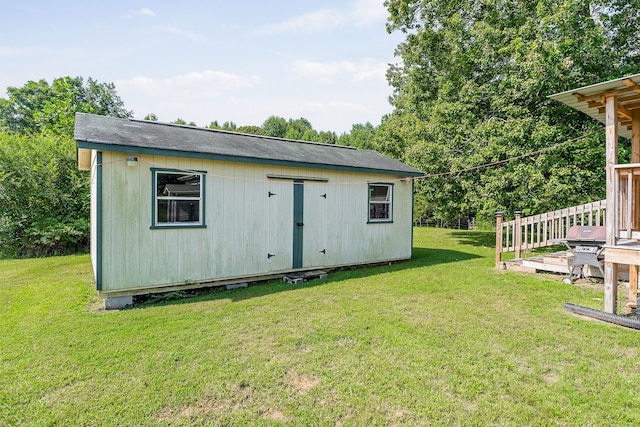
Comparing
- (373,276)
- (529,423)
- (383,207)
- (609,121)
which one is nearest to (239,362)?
(529,423)

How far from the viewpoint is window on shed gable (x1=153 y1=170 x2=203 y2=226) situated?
577 centimetres

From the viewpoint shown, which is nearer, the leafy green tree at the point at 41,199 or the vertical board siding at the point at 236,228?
the vertical board siding at the point at 236,228

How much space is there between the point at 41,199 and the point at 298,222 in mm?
9799

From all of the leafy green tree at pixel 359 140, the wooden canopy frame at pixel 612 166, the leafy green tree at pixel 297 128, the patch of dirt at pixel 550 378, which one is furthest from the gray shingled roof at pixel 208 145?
the leafy green tree at pixel 297 128

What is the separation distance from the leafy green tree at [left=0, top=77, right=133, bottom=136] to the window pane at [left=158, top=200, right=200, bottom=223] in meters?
19.1

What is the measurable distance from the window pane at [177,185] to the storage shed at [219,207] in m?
0.02

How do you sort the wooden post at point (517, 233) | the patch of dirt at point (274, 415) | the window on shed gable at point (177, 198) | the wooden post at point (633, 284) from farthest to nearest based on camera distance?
the wooden post at point (517, 233) < the window on shed gable at point (177, 198) < the wooden post at point (633, 284) < the patch of dirt at point (274, 415)

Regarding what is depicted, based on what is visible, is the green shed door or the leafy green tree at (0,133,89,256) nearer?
the green shed door

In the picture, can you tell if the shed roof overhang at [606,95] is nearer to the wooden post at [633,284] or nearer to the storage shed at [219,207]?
the wooden post at [633,284]

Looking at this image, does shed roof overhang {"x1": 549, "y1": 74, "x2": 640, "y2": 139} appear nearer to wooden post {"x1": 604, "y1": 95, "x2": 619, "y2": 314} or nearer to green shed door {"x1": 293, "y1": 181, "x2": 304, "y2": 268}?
wooden post {"x1": 604, "y1": 95, "x2": 619, "y2": 314}

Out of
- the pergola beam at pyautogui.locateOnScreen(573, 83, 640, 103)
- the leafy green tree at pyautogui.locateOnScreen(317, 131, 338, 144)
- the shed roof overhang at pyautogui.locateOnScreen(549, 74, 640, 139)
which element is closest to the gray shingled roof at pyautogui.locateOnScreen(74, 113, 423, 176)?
the shed roof overhang at pyautogui.locateOnScreen(549, 74, 640, 139)

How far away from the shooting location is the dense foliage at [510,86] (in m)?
9.42

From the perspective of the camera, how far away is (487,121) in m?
11.4

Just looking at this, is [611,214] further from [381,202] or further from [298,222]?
[298,222]
